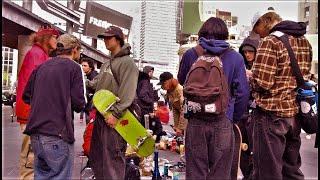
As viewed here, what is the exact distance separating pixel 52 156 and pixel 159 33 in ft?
419

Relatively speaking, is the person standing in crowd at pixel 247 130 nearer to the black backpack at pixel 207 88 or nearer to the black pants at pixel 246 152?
the black pants at pixel 246 152

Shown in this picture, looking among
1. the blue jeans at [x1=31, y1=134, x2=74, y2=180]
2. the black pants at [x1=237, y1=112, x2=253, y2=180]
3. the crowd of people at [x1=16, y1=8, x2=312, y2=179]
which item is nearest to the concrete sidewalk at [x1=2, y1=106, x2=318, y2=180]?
the black pants at [x1=237, y1=112, x2=253, y2=180]

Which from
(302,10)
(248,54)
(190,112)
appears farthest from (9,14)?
(302,10)

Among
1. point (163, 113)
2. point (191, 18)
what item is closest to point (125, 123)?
point (163, 113)

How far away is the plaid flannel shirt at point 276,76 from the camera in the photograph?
402 centimetres

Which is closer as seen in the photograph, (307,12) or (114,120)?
(114,120)

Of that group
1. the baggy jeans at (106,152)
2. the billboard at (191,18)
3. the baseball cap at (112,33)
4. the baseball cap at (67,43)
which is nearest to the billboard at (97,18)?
the billboard at (191,18)

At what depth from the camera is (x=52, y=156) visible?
4020mm

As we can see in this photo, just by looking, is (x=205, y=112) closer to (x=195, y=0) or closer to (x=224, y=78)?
(x=224, y=78)

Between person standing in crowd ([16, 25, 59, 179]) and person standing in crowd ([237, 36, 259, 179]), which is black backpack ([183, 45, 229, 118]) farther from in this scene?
person standing in crowd ([16, 25, 59, 179])

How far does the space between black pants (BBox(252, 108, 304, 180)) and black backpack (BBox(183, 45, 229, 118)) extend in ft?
1.53

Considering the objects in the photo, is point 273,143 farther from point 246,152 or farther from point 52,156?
point 52,156

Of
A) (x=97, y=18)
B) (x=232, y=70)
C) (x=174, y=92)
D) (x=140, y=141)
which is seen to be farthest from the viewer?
(x=97, y=18)

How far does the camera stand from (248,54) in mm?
5844
